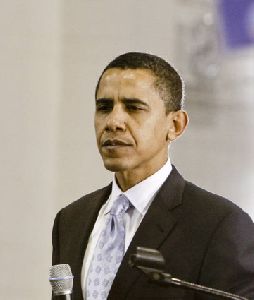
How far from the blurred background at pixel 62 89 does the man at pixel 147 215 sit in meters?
2.87

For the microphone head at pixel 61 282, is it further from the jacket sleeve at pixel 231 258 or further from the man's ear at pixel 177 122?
the man's ear at pixel 177 122

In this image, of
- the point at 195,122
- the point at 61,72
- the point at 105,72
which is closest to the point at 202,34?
the point at 195,122

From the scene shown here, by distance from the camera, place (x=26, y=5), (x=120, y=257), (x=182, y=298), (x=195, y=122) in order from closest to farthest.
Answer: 1. (x=182, y=298)
2. (x=120, y=257)
3. (x=26, y=5)
4. (x=195, y=122)

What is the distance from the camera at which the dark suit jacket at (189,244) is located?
102 inches

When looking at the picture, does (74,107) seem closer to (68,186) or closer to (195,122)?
(68,186)

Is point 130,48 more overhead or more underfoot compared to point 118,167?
more overhead

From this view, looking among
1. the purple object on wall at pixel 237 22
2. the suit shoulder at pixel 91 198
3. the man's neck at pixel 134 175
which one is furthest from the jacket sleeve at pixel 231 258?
the purple object on wall at pixel 237 22

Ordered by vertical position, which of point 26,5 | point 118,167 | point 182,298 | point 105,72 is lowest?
point 182,298

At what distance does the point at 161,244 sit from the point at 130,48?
3.70 m

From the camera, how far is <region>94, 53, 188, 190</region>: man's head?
2.74 metres

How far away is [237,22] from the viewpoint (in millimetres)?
6320

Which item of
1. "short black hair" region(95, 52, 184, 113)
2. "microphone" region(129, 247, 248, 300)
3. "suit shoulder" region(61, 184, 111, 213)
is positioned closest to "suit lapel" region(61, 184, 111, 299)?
"suit shoulder" region(61, 184, 111, 213)

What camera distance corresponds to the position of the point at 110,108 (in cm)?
279

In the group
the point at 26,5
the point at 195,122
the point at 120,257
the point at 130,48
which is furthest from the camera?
the point at 195,122
